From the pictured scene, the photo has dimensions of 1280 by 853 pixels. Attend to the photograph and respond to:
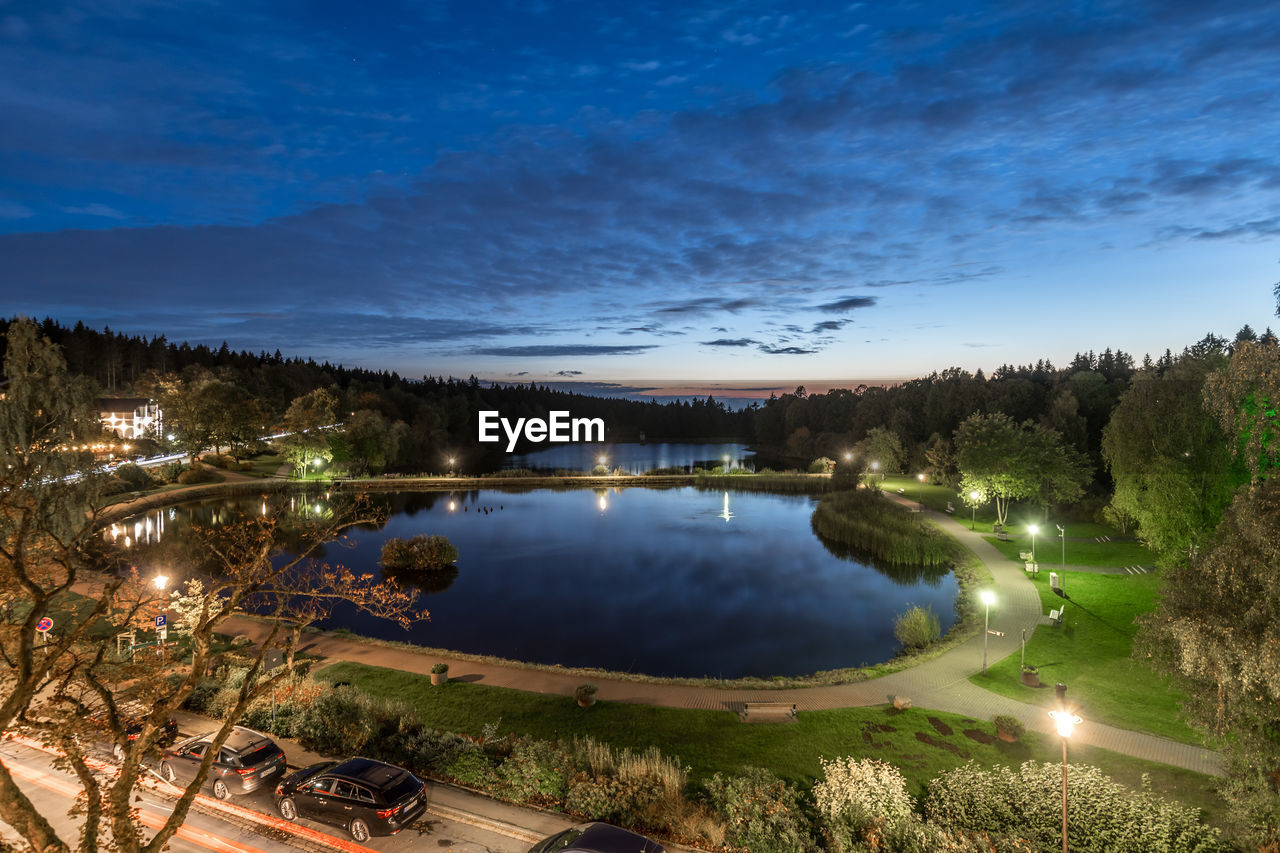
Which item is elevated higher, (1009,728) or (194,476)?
(194,476)

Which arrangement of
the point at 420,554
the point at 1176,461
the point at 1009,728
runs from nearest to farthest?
1. the point at 1009,728
2. the point at 1176,461
3. the point at 420,554

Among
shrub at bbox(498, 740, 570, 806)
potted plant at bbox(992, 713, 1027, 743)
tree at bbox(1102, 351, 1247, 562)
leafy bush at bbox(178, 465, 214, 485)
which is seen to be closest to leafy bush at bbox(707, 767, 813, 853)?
shrub at bbox(498, 740, 570, 806)

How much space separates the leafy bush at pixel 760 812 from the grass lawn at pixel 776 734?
51.0 inches

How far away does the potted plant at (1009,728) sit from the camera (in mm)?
16703

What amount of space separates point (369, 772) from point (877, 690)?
49.7 ft

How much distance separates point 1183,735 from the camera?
16734 millimetres

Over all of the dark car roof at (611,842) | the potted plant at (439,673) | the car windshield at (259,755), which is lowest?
the potted plant at (439,673)

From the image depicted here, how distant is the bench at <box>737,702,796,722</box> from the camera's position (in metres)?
18.2

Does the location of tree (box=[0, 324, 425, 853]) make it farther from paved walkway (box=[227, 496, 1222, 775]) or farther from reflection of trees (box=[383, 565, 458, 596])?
reflection of trees (box=[383, 565, 458, 596])

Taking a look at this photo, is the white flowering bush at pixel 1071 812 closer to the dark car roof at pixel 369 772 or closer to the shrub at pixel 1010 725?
the shrub at pixel 1010 725

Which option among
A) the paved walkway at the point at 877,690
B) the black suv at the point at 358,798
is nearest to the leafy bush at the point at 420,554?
the paved walkway at the point at 877,690

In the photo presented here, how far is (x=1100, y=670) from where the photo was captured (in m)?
21.4

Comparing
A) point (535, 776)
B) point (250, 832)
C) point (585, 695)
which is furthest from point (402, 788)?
point (585, 695)

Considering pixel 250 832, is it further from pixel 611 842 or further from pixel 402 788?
pixel 611 842
